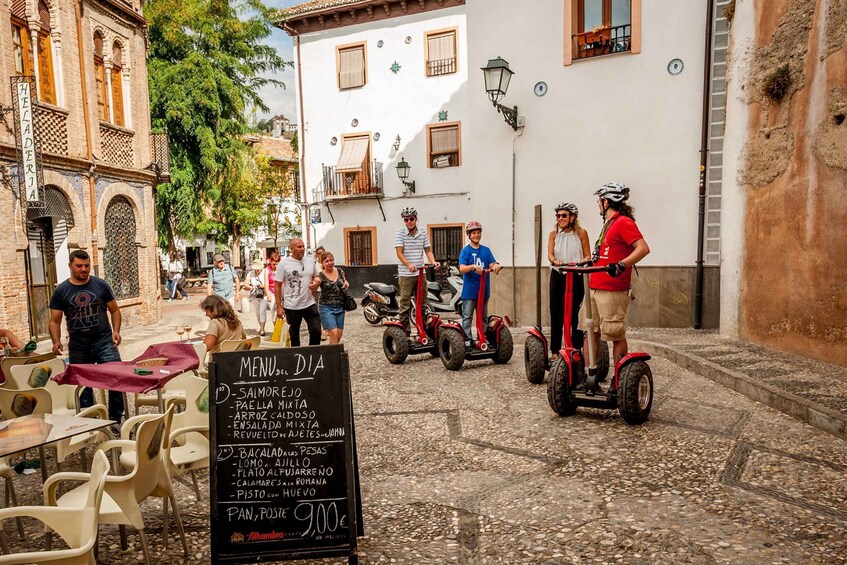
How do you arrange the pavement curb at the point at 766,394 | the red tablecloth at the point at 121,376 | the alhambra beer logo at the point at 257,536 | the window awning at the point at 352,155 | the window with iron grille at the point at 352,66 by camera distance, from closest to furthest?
the alhambra beer logo at the point at 257,536 → the red tablecloth at the point at 121,376 → the pavement curb at the point at 766,394 → the window awning at the point at 352,155 → the window with iron grille at the point at 352,66

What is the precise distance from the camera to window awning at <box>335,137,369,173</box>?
2148 cm

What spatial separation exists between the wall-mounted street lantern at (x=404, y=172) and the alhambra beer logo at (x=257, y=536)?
1817 cm

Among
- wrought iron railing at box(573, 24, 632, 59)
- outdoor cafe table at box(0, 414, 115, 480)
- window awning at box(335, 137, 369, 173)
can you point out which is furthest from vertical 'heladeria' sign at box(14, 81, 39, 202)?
window awning at box(335, 137, 369, 173)

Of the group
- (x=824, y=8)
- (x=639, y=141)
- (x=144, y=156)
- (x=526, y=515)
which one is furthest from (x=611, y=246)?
(x=144, y=156)

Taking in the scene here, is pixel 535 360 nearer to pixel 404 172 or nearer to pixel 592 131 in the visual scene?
pixel 592 131

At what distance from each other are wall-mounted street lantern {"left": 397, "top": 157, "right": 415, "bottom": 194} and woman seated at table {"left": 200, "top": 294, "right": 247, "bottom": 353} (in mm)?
14999

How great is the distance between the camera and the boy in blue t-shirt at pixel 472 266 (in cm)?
736

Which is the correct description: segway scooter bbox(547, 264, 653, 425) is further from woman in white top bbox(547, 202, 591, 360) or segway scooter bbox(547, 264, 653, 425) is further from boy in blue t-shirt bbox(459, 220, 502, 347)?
boy in blue t-shirt bbox(459, 220, 502, 347)

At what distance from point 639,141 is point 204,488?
30.4 feet

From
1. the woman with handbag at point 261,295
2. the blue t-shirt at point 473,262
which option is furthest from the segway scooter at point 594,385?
the woman with handbag at point 261,295

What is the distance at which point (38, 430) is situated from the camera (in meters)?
3.21

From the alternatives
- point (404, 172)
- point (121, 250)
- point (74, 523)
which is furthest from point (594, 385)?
point (404, 172)

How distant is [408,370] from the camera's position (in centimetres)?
796

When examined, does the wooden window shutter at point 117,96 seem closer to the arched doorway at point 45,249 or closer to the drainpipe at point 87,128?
the drainpipe at point 87,128
